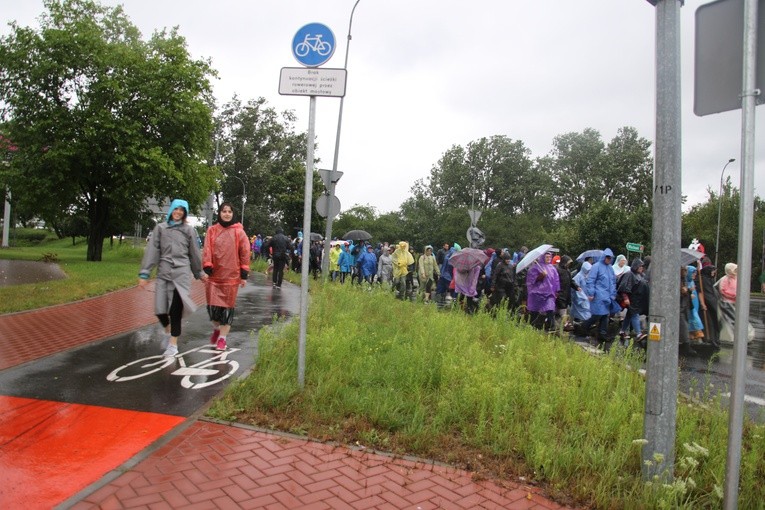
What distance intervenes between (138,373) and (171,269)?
1.31 m

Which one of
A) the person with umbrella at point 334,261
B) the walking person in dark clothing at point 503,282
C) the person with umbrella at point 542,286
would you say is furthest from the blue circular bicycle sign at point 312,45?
the person with umbrella at point 334,261

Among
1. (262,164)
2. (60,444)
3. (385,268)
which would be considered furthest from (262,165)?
(60,444)

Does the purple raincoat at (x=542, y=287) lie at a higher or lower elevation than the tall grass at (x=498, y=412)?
higher

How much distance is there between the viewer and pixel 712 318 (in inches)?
403

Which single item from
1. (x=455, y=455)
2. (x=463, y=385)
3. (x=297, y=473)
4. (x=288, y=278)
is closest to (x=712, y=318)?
(x=463, y=385)

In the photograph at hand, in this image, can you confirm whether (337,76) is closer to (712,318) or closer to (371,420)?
(371,420)

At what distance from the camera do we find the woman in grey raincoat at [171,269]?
646cm

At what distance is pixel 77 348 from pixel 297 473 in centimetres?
442

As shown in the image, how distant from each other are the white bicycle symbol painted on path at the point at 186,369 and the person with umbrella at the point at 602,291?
710 centimetres

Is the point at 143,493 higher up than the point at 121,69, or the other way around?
the point at 121,69

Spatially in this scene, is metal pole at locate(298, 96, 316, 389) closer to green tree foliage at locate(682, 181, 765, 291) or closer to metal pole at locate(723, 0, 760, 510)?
metal pole at locate(723, 0, 760, 510)

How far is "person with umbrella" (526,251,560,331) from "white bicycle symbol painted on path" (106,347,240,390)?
6.30 meters

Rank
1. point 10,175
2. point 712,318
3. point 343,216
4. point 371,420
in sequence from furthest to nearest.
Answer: point 343,216, point 10,175, point 712,318, point 371,420

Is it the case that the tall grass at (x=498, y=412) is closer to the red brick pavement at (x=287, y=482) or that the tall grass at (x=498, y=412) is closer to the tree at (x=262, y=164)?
the red brick pavement at (x=287, y=482)
